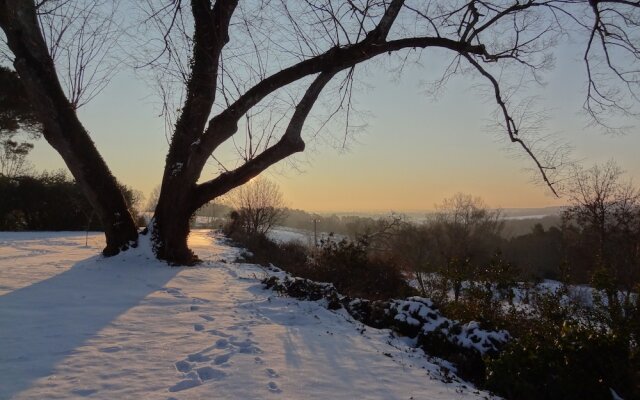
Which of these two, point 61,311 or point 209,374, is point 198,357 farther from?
point 61,311

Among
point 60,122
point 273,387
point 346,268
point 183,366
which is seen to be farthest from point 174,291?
point 346,268

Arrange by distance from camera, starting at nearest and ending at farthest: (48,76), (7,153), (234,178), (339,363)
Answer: (339,363) < (48,76) < (234,178) < (7,153)

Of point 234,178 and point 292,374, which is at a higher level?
point 234,178

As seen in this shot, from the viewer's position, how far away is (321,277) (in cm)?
923

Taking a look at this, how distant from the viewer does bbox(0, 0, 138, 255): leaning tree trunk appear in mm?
6867

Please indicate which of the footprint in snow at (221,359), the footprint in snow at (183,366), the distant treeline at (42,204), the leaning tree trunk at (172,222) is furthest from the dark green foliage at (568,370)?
the distant treeline at (42,204)

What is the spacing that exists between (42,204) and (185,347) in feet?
58.7

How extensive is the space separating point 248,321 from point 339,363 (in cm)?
127

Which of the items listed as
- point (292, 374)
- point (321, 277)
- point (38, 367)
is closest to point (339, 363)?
point (292, 374)

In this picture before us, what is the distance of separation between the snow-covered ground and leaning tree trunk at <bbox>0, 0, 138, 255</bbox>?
1673 mm

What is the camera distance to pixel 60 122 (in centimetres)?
707

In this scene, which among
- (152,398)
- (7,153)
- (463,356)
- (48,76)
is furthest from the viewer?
(7,153)

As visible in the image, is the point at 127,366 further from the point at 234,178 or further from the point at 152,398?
the point at 234,178

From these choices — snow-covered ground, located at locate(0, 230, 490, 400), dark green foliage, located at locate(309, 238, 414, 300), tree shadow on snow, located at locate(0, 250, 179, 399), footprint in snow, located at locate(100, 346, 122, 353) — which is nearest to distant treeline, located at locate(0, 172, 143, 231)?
dark green foliage, located at locate(309, 238, 414, 300)
